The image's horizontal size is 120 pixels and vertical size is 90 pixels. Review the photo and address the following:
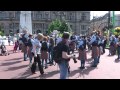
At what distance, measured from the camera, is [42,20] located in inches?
4252

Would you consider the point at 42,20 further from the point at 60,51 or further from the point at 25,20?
the point at 60,51

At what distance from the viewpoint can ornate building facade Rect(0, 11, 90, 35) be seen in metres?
106

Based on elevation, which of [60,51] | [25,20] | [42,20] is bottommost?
[60,51]

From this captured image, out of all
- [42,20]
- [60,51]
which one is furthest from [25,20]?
[42,20]

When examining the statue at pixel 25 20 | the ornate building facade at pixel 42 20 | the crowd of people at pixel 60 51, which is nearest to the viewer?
the crowd of people at pixel 60 51

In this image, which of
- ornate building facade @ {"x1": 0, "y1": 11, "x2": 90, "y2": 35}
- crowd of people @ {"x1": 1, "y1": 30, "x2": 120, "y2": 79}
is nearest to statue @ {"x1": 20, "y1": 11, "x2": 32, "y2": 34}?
crowd of people @ {"x1": 1, "y1": 30, "x2": 120, "y2": 79}

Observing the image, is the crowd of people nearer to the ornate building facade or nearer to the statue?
the statue

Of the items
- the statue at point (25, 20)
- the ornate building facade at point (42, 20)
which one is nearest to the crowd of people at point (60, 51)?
the statue at point (25, 20)

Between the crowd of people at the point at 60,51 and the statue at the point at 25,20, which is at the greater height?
the statue at the point at 25,20

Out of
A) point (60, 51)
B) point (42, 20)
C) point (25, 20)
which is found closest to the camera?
point (60, 51)

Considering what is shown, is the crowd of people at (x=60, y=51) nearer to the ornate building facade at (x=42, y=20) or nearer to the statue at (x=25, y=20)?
the statue at (x=25, y=20)

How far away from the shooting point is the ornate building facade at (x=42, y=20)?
10562 centimetres
